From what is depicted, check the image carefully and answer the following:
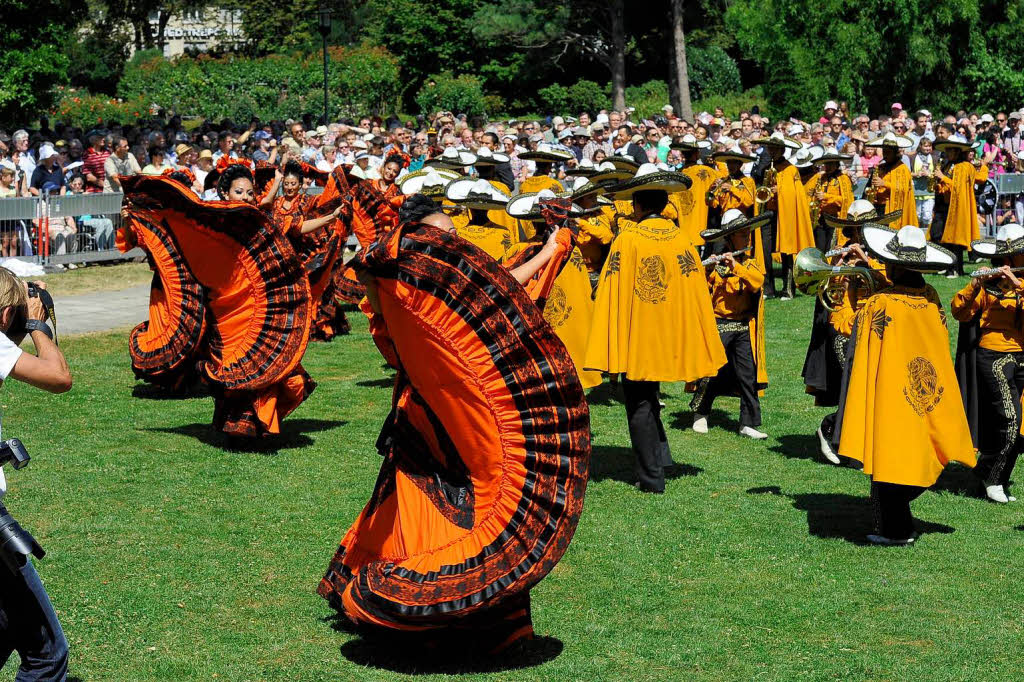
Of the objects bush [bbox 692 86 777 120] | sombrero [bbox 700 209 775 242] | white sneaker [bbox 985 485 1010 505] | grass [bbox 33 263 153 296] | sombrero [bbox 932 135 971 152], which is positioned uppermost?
bush [bbox 692 86 777 120]

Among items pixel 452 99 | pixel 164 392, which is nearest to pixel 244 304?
pixel 164 392

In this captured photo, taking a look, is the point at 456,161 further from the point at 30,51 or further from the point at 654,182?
the point at 30,51

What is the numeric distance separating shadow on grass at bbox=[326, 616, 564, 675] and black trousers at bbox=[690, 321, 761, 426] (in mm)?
4712

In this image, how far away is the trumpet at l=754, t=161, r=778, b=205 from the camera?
16750 mm

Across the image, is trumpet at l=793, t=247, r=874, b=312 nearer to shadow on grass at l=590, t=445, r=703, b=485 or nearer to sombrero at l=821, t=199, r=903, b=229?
sombrero at l=821, t=199, r=903, b=229

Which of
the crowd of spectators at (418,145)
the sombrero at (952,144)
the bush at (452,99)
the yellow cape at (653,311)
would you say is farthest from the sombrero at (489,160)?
the bush at (452,99)

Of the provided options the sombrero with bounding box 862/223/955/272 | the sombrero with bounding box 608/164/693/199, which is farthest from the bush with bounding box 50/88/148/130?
the sombrero with bounding box 862/223/955/272

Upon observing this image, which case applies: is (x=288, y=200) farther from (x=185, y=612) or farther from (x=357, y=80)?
(x=357, y=80)

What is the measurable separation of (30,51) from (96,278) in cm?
1041

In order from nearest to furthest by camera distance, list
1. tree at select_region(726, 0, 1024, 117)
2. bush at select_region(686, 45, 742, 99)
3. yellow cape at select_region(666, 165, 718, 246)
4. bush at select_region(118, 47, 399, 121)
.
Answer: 1. yellow cape at select_region(666, 165, 718, 246)
2. tree at select_region(726, 0, 1024, 117)
3. bush at select_region(118, 47, 399, 121)
4. bush at select_region(686, 45, 742, 99)

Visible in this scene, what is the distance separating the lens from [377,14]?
63.4m

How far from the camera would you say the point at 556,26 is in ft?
161

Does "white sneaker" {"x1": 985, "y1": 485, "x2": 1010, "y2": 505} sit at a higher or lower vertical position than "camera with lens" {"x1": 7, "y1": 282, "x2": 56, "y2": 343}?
lower

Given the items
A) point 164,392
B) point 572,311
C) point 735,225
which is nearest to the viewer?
point 735,225
